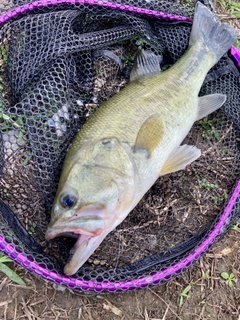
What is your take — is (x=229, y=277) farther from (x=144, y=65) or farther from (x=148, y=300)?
(x=144, y=65)

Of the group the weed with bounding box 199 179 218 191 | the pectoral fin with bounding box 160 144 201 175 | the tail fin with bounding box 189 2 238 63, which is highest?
the tail fin with bounding box 189 2 238 63

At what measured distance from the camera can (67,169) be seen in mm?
2523

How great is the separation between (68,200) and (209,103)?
63.4 inches

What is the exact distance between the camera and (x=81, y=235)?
7.82 feet

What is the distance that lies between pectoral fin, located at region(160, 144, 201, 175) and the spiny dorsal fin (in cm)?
74

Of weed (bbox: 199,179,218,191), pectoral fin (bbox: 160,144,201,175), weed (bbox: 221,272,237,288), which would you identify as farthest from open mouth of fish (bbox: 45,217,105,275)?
weed (bbox: 221,272,237,288)

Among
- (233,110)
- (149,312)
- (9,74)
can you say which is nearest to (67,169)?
(9,74)

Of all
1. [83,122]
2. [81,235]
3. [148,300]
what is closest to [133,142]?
[83,122]

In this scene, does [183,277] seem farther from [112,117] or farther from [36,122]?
[36,122]

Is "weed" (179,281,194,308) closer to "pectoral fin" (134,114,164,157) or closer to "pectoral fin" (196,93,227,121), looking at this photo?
"pectoral fin" (134,114,164,157)

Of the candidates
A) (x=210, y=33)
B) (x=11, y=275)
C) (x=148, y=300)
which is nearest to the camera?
(x=11, y=275)

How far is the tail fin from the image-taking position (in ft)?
10.9

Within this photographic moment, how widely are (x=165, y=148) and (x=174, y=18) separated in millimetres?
1293

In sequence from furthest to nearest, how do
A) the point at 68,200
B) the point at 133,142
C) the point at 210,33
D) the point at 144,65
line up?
the point at 210,33
the point at 144,65
the point at 133,142
the point at 68,200
